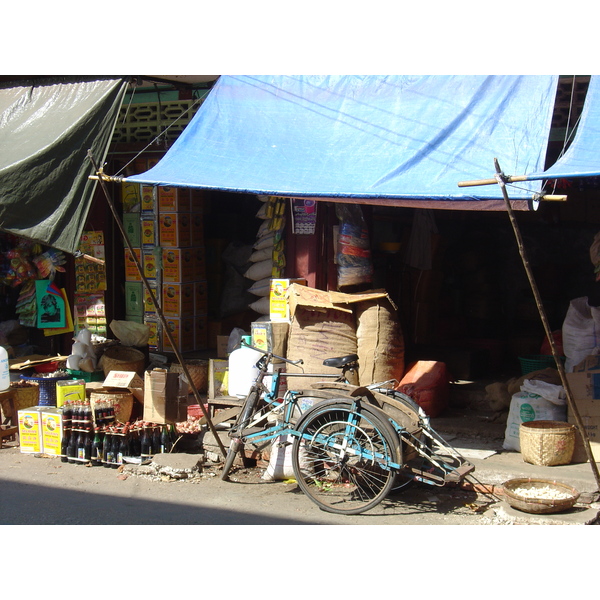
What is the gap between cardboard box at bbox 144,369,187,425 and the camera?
7316 millimetres

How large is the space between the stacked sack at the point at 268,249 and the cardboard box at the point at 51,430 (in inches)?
106

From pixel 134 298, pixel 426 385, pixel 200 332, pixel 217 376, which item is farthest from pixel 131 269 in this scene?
pixel 426 385

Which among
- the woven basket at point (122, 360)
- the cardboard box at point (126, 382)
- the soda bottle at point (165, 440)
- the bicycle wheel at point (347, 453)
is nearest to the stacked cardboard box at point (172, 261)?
the woven basket at point (122, 360)

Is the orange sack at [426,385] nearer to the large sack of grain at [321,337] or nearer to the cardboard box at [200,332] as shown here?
the large sack of grain at [321,337]

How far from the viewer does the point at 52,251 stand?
977 cm

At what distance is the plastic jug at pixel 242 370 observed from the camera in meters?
7.68

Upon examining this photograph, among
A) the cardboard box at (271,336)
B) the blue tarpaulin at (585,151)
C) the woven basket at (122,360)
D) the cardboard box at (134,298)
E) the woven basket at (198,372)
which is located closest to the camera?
the blue tarpaulin at (585,151)

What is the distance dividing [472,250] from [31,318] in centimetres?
617

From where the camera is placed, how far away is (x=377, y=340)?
7.35m

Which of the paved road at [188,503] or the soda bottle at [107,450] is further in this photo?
the soda bottle at [107,450]

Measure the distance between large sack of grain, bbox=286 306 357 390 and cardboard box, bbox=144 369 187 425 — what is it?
1218 mm

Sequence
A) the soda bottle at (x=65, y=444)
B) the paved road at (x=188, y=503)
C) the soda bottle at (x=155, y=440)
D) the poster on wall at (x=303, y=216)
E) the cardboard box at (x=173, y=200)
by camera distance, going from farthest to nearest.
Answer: the cardboard box at (x=173, y=200) < the poster on wall at (x=303, y=216) < the soda bottle at (x=65, y=444) < the soda bottle at (x=155, y=440) < the paved road at (x=188, y=503)

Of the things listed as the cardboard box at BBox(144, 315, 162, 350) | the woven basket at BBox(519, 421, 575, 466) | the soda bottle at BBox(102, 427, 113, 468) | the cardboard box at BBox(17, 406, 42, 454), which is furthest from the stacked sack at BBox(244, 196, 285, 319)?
the woven basket at BBox(519, 421, 575, 466)

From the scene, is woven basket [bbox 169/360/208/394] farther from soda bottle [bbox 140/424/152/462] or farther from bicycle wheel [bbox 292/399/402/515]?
bicycle wheel [bbox 292/399/402/515]
